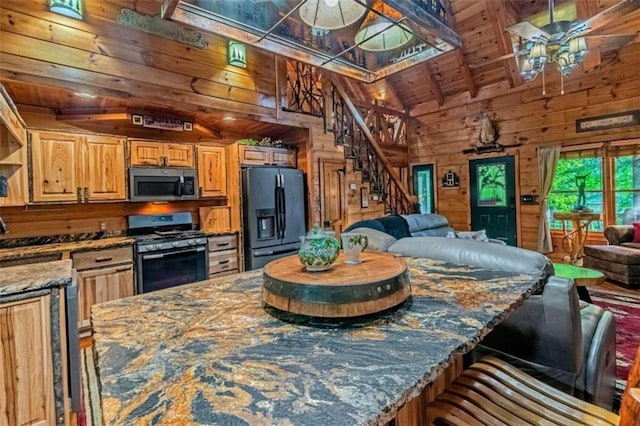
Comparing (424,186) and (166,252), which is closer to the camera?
(166,252)

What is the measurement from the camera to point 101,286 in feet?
11.0

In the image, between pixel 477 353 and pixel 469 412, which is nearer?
pixel 469 412

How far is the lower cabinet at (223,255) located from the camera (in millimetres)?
4184

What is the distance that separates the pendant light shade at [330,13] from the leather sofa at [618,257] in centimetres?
483

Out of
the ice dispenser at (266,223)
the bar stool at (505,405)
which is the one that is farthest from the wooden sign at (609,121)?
the bar stool at (505,405)

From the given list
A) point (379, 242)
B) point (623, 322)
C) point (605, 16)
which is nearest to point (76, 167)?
point (379, 242)

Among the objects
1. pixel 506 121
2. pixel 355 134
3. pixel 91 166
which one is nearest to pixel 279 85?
pixel 355 134

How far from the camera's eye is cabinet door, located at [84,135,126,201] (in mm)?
3572

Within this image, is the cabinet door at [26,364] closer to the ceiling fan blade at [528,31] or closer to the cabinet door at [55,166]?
the cabinet door at [55,166]

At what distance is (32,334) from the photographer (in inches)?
72.5

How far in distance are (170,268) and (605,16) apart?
16.7ft

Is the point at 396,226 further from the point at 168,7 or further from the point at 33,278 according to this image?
the point at 33,278

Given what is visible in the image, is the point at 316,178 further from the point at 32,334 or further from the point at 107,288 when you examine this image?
the point at 32,334

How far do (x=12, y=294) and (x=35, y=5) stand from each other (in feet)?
8.82
